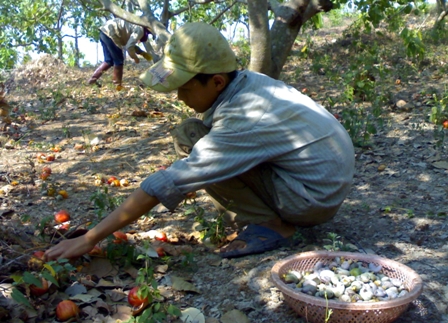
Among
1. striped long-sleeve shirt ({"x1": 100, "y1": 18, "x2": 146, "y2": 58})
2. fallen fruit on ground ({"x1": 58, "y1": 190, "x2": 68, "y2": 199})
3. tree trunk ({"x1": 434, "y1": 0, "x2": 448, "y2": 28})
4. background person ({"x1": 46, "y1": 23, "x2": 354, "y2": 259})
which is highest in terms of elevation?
striped long-sleeve shirt ({"x1": 100, "y1": 18, "x2": 146, "y2": 58})

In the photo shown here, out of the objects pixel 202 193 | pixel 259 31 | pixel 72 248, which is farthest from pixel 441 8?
pixel 72 248

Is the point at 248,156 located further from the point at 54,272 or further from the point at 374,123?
the point at 374,123

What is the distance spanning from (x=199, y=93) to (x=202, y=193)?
4.93 ft

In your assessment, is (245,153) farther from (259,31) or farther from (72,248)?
(259,31)

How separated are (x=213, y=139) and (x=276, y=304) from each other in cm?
78

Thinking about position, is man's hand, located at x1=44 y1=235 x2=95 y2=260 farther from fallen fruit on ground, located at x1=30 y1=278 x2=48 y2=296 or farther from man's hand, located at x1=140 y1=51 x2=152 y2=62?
man's hand, located at x1=140 y1=51 x2=152 y2=62

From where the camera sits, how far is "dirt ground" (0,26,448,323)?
255cm

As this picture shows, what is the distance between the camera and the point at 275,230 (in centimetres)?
298

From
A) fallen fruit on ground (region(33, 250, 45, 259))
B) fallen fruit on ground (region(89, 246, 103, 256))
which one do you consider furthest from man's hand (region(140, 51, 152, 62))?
fallen fruit on ground (region(33, 250, 45, 259))

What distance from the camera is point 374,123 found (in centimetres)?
531

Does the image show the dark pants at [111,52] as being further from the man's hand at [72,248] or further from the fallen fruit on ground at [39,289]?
the fallen fruit on ground at [39,289]

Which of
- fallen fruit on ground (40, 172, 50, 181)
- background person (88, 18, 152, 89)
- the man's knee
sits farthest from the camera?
background person (88, 18, 152, 89)

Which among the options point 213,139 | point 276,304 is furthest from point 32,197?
point 276,304

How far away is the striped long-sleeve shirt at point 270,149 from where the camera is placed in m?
2.49
